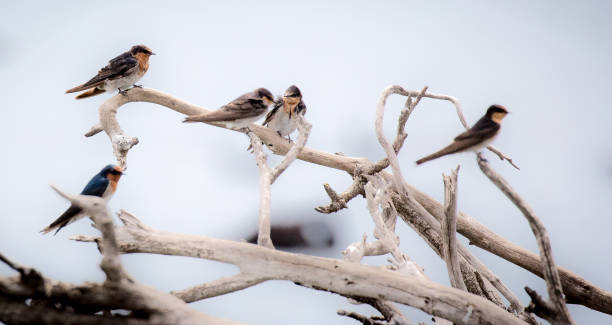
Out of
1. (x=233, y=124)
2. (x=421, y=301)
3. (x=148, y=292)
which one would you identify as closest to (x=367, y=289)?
(x=421, y=301)

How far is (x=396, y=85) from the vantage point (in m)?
4.28

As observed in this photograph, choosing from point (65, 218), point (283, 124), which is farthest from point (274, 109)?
point (65, 218)

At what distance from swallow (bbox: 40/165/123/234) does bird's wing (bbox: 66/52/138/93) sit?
1251 millimetres

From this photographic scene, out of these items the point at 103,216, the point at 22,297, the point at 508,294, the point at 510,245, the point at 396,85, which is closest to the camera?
the point at 103,216

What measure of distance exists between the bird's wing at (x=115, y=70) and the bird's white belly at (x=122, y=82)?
4cm

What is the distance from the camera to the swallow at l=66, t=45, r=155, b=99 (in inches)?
167

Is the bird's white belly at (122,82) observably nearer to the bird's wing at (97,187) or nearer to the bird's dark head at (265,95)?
the bird's dark head at (265,95)

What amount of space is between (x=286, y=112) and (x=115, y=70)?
4.11 ft

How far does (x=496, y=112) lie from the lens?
2924 mm

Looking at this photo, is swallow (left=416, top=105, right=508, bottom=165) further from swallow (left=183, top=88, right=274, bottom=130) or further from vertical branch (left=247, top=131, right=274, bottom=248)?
swallow (left=183, top=88, right=274, bottom=130)

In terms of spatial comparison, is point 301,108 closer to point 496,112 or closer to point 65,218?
point 496,112

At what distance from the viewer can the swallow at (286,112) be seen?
3975mm

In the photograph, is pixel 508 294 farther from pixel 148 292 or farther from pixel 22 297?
pixel 22 297

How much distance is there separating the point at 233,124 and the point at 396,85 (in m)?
1.19
